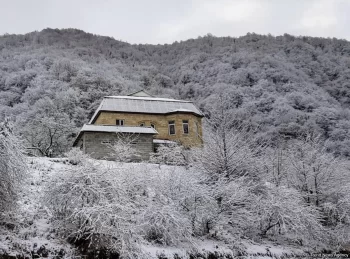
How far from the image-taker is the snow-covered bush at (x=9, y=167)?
12.1 metres

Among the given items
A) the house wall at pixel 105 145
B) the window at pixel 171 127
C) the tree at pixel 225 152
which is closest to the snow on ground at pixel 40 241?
the tree at pixel 225 152

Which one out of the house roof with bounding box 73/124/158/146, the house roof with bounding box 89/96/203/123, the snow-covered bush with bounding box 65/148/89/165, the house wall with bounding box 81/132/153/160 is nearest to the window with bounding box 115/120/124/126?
the house roof with bounding box 89/96/203/123

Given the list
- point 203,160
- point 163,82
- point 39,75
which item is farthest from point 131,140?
point 163,82

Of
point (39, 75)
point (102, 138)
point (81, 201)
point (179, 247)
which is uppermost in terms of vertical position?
point (39, 75)

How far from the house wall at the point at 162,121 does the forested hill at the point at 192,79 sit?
607 centimetres

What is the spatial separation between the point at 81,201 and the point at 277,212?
897 centimetres

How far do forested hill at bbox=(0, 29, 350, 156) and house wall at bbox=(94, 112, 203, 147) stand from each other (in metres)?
6.07

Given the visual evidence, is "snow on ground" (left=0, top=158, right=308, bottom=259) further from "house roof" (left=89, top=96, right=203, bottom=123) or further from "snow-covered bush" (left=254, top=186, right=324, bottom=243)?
"house roof" (left=89, top=96, right=203, bottom=123)

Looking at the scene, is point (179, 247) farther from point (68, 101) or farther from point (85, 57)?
point (85, 57)

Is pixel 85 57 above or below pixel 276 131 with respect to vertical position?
above

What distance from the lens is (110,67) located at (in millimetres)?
82375

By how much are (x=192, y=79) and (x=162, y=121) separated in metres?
43.7

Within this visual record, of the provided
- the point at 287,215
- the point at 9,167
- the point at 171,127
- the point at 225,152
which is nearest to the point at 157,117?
the point at 171,127

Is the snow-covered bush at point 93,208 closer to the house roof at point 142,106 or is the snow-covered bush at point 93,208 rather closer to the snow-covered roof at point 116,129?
the snow-covered roof at point 116,129
